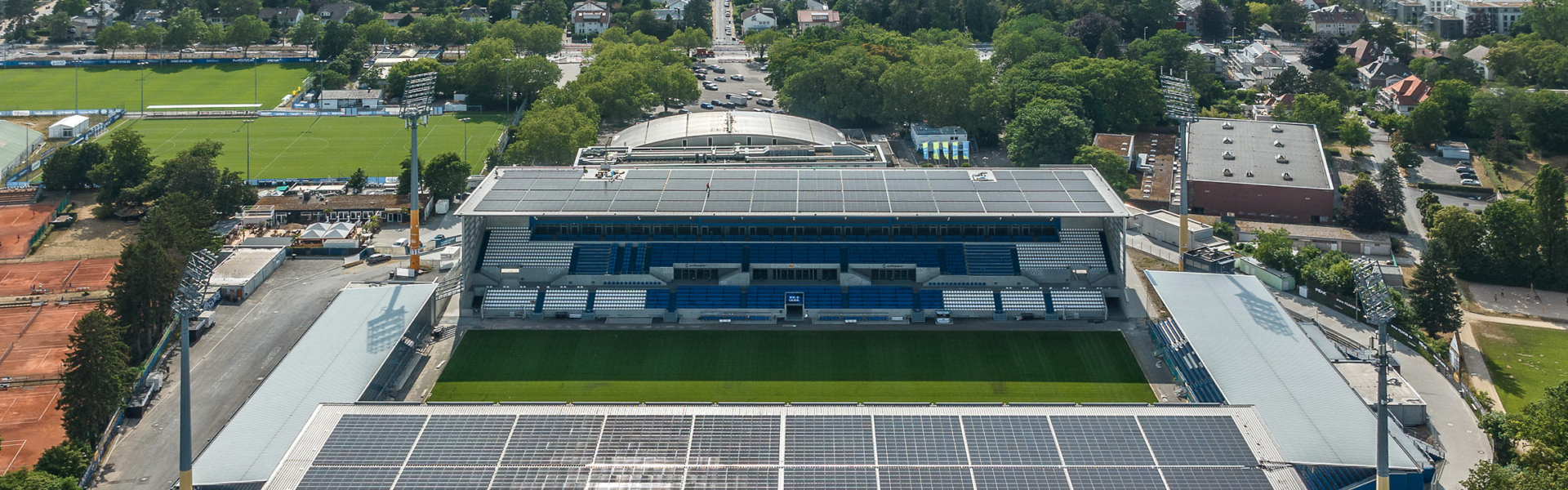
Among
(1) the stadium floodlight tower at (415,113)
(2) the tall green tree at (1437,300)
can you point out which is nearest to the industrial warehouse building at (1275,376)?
(2) the tall green tree at (1437,300)

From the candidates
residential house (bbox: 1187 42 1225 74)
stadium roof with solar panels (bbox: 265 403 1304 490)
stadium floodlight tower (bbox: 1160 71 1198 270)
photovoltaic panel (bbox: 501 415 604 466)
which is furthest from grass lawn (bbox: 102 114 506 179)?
residential house (bbox: 1187 42 1225 74)

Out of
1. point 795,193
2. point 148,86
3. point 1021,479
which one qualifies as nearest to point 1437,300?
point 1021,479

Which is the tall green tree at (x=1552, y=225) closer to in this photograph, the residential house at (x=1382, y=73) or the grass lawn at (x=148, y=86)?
the residential house at (x=1382, y=73)

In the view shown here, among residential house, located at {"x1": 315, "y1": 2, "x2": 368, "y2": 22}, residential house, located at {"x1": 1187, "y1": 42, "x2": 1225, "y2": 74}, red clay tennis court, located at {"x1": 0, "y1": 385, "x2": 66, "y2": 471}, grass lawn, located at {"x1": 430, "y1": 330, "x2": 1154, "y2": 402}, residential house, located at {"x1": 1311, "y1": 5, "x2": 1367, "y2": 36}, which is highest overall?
residential house, located at {"x1": 315, "y1": 2, "x2": 368, "y2": 22}

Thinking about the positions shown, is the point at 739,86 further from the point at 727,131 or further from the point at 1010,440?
the point at 1010,440

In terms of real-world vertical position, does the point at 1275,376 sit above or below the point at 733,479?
above

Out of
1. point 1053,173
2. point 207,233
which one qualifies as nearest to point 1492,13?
point 1053,173

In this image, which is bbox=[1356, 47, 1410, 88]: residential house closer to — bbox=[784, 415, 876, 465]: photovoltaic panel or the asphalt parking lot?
the asphalt parking lot
